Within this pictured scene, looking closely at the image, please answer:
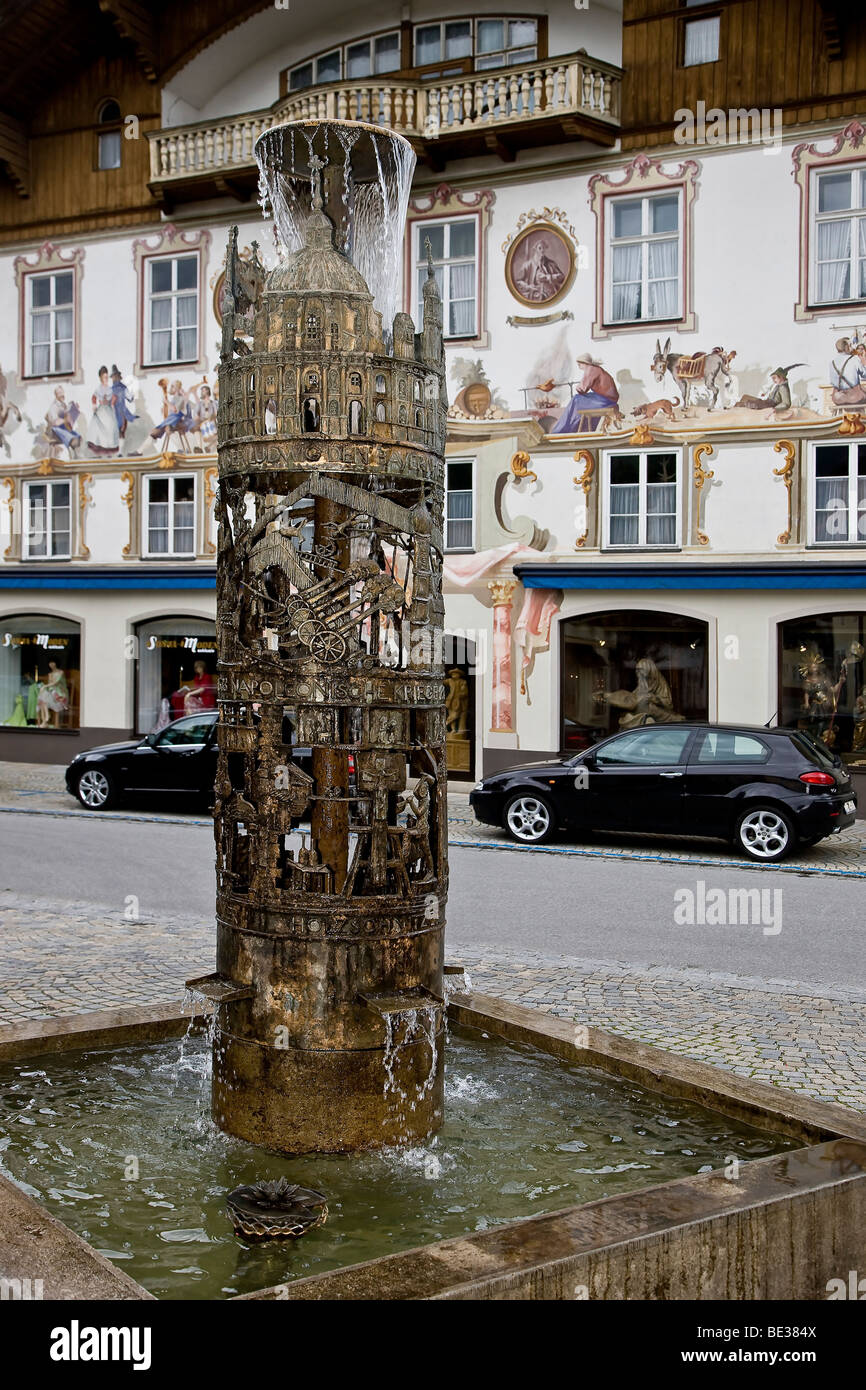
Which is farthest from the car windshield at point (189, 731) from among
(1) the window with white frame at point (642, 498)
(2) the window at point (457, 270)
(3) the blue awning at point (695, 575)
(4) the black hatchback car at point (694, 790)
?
(2) the window at point (457, 270)

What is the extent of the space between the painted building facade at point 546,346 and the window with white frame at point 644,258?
0.05 m

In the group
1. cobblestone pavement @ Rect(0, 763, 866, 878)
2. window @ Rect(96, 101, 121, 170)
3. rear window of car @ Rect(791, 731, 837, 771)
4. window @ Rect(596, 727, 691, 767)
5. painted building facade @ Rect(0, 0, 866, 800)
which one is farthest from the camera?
window @ Rect(96, 101, 121, 170)

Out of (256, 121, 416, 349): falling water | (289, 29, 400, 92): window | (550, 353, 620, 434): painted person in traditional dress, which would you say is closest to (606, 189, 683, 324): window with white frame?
(550, 353, 620, 434): painted person in traditional dress

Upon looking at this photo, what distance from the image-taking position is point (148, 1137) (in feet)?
18.7

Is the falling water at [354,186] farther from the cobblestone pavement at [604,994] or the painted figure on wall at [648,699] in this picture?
the painted figure on wall at [648,699]

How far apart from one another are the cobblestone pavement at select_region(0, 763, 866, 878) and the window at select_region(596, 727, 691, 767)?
1046 millimetres

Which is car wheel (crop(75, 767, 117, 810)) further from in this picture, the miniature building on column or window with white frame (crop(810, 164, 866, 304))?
the miniature building on column

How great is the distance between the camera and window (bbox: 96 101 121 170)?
27.9 m

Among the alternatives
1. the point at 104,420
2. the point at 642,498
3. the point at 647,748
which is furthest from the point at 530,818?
the point at 104,420

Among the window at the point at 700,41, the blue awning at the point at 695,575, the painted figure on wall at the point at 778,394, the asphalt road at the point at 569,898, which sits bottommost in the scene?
the asphalt road at the point at 569,898

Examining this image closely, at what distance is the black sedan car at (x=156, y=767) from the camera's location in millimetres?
20641

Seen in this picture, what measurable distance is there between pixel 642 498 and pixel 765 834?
7816mm
